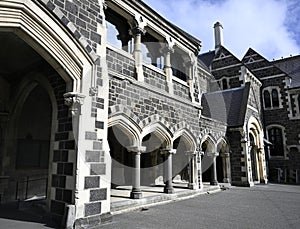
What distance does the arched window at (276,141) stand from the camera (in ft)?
60.6

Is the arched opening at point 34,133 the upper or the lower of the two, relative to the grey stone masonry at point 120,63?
lower

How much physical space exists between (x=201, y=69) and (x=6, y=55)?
14916mm

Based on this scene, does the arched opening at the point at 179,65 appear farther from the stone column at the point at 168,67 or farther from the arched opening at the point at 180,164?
the arched opening at the point at 180,164

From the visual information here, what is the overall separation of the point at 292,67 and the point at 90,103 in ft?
70.7

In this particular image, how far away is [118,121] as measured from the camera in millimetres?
6270

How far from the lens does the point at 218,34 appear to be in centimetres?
2225

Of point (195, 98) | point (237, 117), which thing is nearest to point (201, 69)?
point (237, 117)

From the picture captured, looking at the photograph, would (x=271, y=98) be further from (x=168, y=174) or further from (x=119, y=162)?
(x=168, y=174)

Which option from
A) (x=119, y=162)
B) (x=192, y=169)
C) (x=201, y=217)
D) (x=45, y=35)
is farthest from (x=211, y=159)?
(x=45, y=35)

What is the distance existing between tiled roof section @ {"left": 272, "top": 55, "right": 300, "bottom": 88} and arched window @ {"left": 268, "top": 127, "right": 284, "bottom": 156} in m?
3.71

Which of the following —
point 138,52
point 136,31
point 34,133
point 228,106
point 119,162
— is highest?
point 136,31

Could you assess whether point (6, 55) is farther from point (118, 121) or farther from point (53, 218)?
point (53, 218)

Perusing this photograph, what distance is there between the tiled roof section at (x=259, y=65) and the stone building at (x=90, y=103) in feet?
35.2

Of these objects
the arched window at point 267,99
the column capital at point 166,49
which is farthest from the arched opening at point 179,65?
the arched window at point 267,99
